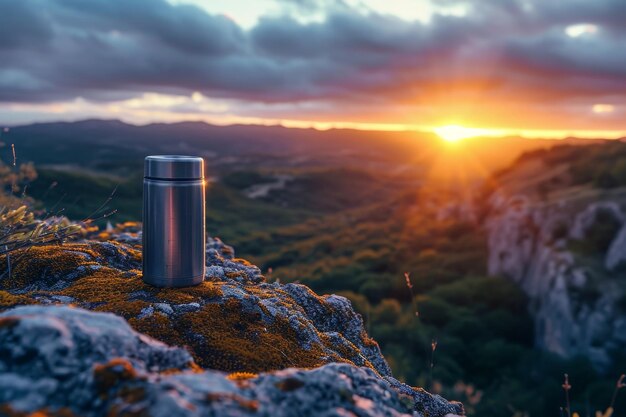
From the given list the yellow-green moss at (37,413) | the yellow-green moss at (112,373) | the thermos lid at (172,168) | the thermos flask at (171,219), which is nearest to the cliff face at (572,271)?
the thermos flask at (171,219)

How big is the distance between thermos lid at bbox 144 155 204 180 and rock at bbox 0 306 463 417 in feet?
5.60

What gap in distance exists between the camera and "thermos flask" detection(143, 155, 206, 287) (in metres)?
4.17

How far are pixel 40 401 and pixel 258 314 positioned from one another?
202 centimetres

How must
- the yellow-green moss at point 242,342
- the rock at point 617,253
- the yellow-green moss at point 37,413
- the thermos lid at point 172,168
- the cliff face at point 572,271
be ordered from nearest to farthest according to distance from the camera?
the yellow-green moss at point 37,413, the yellow-green moss at point 242,342, the thermos lid at point 172,168, the cliff face at point 572,271, the rock at point 617,253

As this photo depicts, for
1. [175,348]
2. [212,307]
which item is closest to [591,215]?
[212,307]

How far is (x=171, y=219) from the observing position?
4203 mm

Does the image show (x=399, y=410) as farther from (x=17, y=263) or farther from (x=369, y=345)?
(x=17, y=263)

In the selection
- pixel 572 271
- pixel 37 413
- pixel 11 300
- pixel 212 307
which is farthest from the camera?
pixel 572 271

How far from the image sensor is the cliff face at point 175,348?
7.16 ft

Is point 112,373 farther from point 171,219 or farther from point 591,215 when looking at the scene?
point 591,215

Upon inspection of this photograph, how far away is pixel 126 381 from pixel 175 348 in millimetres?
513

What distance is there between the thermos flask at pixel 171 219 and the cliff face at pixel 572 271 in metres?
13.1

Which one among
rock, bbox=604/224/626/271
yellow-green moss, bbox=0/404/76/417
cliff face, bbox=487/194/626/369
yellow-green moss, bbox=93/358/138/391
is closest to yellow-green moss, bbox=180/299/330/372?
yellow-green moss, bbox=93/358/138/391

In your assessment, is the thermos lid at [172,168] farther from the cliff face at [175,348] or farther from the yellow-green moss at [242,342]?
the yellow-green moss at [242,342]
